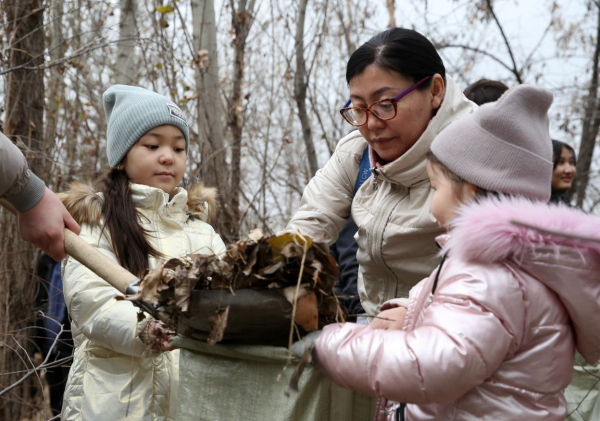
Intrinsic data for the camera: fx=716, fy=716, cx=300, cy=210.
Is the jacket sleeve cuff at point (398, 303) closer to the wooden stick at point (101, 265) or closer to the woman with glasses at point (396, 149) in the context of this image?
the woman with glasses at point (396, 149)

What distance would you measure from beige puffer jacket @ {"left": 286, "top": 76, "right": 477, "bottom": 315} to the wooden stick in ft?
2.48

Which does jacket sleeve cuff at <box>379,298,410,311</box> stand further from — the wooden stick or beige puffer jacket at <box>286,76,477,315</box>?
the wooden stick

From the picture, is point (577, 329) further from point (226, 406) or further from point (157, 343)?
point (157, 343)

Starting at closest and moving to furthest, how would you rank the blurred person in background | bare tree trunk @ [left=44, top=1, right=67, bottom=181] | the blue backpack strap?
the blue backpack strap → the blurred person in background → bare tree trunk @ [left=44, top=1, right=67, bottom=181]

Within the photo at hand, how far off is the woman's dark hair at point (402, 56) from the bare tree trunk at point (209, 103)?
129 inches

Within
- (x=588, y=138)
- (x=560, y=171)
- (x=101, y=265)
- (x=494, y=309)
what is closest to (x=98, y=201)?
(x=101, y=265)

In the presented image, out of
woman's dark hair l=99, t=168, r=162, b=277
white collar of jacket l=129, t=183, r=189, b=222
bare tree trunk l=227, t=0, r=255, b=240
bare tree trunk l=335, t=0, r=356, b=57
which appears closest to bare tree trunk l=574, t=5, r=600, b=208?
bare tree trunk l=335, t=0, r=356, b=57

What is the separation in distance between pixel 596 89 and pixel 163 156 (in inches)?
300

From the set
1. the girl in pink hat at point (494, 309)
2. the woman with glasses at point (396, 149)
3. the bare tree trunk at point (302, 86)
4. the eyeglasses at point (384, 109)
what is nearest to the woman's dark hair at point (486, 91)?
the woman with glasses at point (396, 149)

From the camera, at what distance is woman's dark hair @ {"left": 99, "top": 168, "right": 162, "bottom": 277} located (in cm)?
300

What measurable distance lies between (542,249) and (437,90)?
1.16 meters

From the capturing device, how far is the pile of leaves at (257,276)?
1902mm

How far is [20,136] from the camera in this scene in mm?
4840

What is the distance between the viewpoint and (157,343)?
2.27 meters
